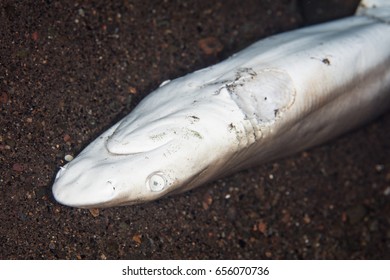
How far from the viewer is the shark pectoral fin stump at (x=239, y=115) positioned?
87.7 inches

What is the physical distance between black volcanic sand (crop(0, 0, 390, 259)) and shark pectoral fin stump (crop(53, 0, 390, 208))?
29cm

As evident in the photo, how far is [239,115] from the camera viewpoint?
241cm

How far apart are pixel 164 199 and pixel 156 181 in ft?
2.26

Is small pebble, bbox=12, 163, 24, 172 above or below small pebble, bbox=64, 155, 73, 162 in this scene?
above

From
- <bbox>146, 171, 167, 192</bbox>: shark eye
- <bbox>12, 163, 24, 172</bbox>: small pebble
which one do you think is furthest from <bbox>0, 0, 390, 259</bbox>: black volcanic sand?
<bbox>146, 171, 167, 192</bbox>: shark eye

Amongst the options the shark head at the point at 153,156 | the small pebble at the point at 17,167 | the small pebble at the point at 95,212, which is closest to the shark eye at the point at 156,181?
the shark head at the point at 153,156

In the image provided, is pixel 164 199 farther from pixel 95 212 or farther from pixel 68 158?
pixel 68 158

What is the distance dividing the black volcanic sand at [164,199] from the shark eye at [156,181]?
1.89ft

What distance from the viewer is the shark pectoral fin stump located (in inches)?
87.7

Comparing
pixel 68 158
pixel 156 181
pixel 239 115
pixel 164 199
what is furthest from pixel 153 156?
pixel 164 199

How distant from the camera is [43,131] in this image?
260 centimetres

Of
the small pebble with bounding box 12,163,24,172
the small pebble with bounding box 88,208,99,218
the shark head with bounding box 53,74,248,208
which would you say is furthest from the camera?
the small pebble with bounding box 88,208,99,218

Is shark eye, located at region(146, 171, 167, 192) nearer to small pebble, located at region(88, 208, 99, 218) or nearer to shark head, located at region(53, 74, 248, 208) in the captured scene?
shark head, located at region(53, 74, 248, 208)
